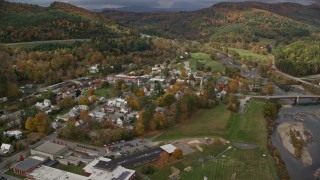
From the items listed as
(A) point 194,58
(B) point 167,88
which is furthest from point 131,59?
(B) point 167,88

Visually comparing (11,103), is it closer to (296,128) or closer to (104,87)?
(104,87)

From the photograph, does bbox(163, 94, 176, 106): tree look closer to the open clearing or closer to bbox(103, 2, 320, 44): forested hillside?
the open clearing

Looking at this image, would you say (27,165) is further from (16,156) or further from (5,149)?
(5,149)

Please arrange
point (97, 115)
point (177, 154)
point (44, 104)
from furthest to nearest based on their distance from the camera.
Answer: point (44, 104), point (97, 115), point (177, 154)

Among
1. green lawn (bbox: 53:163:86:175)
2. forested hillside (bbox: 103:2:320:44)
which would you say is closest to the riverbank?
green lawn (bbox: 53:163:86:175)

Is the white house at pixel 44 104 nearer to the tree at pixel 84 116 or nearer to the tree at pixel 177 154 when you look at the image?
the tree at pixel 84 116

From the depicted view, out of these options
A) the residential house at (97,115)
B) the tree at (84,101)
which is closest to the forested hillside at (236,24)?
the tree at (84,101)

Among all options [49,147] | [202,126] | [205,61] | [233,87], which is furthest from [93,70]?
[49,147]
